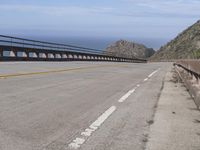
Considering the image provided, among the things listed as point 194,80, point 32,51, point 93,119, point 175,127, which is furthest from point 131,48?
point 175,127

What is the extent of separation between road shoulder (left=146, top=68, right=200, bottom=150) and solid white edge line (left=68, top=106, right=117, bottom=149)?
995mm

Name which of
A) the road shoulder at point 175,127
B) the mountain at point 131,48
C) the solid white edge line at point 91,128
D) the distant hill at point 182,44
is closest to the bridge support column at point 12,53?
the road shoulder at point 175,127

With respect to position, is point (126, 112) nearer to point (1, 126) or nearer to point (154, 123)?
→ point (154, 123)

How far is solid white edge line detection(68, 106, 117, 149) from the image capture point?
24.7ft

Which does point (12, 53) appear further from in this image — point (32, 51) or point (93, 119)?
point (93, 119)

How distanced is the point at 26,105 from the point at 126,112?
2274mm

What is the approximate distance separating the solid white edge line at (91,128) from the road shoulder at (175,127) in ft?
3.27

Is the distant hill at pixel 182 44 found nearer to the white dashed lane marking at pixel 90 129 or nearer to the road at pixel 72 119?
the road at pixel 72 119

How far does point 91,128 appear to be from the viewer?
891 centimetres

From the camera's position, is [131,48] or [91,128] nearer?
[91,128]

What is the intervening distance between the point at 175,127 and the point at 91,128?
1.66 meters

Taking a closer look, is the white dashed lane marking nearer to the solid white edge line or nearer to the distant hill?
the solid white edge line

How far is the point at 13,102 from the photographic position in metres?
11.8

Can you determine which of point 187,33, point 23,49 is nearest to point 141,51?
point 187,33
